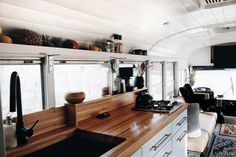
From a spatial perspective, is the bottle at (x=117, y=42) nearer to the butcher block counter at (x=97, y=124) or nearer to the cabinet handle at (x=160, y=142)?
the butcher block counter at (x=97, y=124)

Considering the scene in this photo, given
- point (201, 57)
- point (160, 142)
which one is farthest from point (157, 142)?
point (201, 57)

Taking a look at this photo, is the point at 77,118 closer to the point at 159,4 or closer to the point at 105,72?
the point at 105,72

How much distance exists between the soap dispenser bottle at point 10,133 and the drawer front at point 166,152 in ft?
3.56

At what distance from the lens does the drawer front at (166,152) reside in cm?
177

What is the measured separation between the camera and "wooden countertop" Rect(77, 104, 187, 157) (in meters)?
1.32

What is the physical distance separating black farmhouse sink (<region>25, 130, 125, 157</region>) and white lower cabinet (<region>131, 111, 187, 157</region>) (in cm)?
24

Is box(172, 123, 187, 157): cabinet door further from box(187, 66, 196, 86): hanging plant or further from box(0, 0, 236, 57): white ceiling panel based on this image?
box(187, 66, 196, 86): hanging plant

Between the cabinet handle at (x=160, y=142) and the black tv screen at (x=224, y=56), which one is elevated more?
the black tv screen at (x=224, y=56)

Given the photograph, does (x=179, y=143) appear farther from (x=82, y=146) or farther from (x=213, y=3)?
(x=213, y=3)

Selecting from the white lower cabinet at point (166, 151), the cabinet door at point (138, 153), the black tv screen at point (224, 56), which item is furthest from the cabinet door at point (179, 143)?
the black tv screen at point (224, 56)

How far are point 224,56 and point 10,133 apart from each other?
22.9 feet

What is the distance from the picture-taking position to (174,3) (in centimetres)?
239

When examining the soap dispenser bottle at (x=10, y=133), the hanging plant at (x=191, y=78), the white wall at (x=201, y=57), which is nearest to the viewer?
the soap dispenser bottle at (x=10, y=133)

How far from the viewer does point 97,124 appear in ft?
6.10
